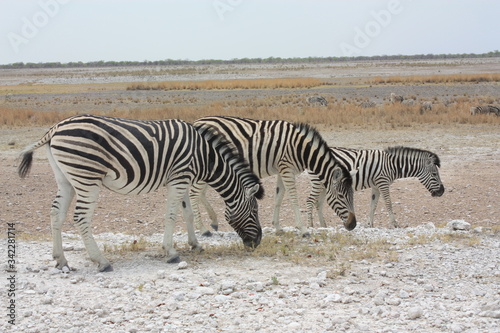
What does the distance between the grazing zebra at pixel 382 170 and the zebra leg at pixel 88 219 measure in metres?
4.72

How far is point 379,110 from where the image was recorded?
2669 cm

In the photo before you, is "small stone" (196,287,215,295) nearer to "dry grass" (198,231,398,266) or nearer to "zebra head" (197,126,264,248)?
"dry grass" (198,231,398,266)

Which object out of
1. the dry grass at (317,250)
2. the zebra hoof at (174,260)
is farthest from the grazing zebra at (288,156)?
the zebra hoof at (174,260)

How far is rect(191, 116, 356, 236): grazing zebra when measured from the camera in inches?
334

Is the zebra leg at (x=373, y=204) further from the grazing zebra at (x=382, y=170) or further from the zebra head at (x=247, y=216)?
the zebra head at (x=247, y=216)

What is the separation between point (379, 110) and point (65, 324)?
2323 cm

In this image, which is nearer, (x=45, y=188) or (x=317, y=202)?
(x=317, y=202)

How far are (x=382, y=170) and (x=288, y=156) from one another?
9.94 feet

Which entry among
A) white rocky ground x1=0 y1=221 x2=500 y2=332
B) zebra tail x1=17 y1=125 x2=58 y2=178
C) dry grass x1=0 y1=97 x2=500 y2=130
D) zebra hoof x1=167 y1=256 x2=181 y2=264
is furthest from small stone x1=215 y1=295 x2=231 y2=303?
dry grass x1=0 y1=97 x2=500 y2=130

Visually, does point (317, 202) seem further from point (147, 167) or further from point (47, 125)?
point (47, 125)

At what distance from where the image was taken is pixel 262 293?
591cm

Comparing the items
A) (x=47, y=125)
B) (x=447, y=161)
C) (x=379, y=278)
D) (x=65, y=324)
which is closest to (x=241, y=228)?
(x=379, y=278)

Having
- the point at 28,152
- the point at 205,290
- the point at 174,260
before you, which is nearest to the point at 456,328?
the point at 205,290

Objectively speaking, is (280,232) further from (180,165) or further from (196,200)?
(180,165)
